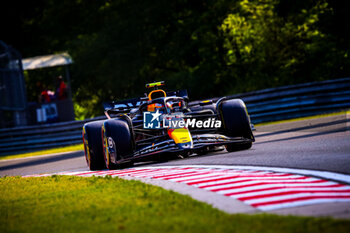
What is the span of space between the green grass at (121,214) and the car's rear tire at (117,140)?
148 centimetres

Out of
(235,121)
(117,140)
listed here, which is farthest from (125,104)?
(235,121)

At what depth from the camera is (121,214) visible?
540cm

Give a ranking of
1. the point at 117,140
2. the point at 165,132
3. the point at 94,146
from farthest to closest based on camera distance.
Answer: the point at 94,146, the point at 165,132, the point at 117,140

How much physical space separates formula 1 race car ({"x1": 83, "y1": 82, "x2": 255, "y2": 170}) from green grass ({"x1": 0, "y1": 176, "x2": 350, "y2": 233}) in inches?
63.8

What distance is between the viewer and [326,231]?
3951mm

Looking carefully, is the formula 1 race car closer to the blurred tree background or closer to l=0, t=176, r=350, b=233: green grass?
l=0, t=176, r=350, b=233: green grass

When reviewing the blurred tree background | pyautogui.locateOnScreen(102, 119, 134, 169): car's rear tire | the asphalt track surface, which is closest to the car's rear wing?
the asphalt track surface

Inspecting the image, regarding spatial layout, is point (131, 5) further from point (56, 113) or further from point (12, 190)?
point (12, 190)

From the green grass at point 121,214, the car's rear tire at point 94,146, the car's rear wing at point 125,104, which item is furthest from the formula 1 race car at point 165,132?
the green grass at point 121,214

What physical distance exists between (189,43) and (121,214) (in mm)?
25487

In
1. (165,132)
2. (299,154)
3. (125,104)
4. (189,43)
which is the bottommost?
(299,154)

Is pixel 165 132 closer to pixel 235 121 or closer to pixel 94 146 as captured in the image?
pixel 235 121

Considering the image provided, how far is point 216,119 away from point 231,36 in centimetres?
1684

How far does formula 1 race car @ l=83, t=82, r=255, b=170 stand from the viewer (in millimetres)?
9844
